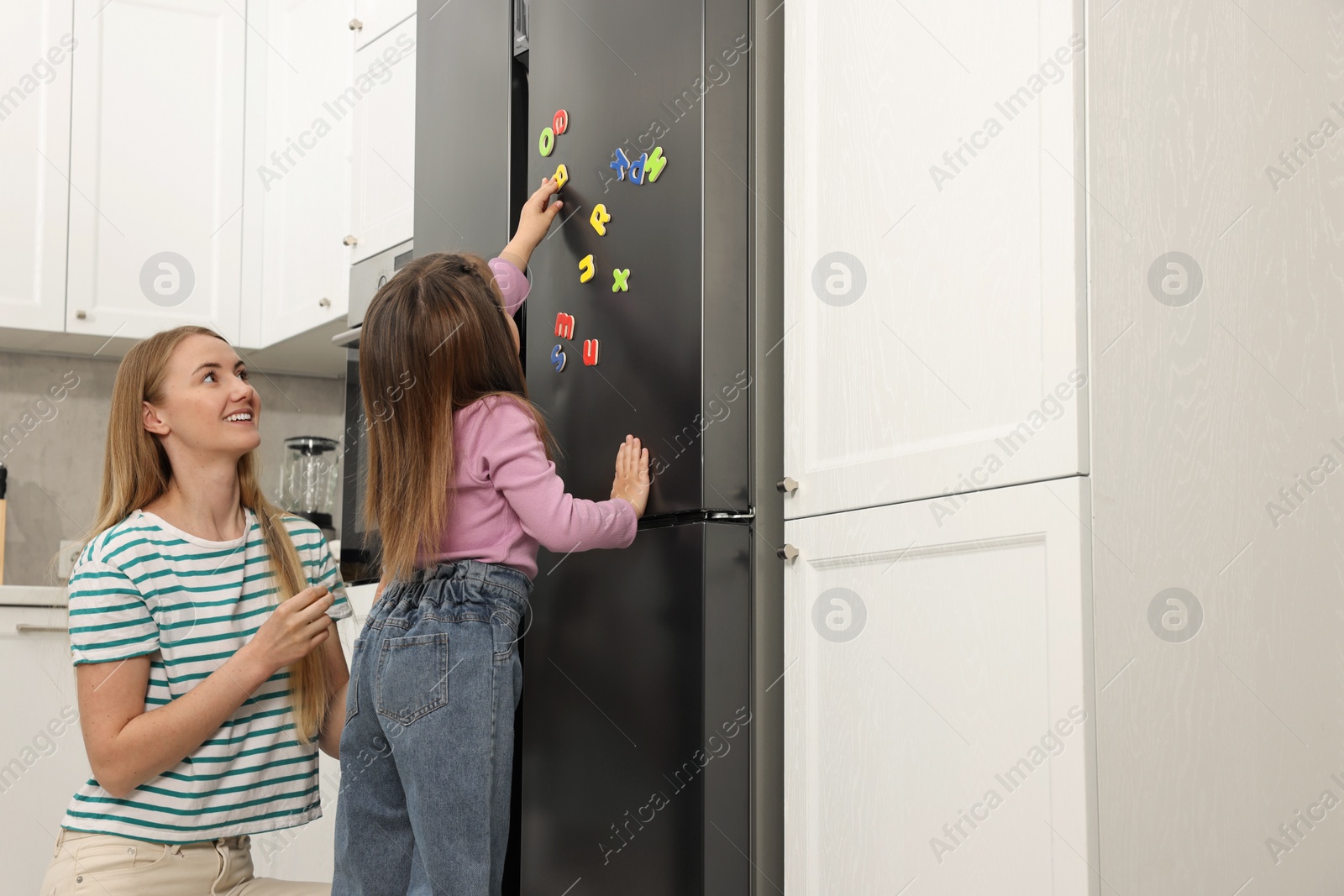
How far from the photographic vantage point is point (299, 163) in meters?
3.00

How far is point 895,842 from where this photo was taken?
1.26 m

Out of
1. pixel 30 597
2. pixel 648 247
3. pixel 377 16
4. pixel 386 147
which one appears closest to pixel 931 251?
pixel 648 247

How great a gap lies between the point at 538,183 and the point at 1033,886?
1.20 m

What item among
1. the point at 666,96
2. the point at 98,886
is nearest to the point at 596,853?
the point at 98,886

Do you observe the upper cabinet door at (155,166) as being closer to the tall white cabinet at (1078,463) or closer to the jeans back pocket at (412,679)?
the jeans back pocket at (412,679)

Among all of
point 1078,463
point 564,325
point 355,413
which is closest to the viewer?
point 1078,463

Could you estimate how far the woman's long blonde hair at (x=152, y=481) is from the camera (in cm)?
150

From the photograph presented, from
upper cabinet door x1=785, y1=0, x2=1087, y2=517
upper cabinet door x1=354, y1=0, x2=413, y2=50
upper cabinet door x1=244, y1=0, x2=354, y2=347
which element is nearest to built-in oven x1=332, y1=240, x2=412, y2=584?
upper cabinet door x1=244, y1=0, x2=354, y2=347

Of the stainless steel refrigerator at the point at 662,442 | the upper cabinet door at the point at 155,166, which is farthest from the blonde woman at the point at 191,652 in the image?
the upper cabinet door at the point at 155,166

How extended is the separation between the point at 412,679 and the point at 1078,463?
0.78 m

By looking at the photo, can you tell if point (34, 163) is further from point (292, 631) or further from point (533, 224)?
point (292, 631)

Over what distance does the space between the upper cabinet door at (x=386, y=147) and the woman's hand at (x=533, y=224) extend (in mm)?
831

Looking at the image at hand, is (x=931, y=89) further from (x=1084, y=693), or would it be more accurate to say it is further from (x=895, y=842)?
(x=895, y=842)

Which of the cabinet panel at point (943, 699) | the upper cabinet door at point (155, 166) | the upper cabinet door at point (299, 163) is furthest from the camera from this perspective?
the upper cabinet door at point (155, 166)
